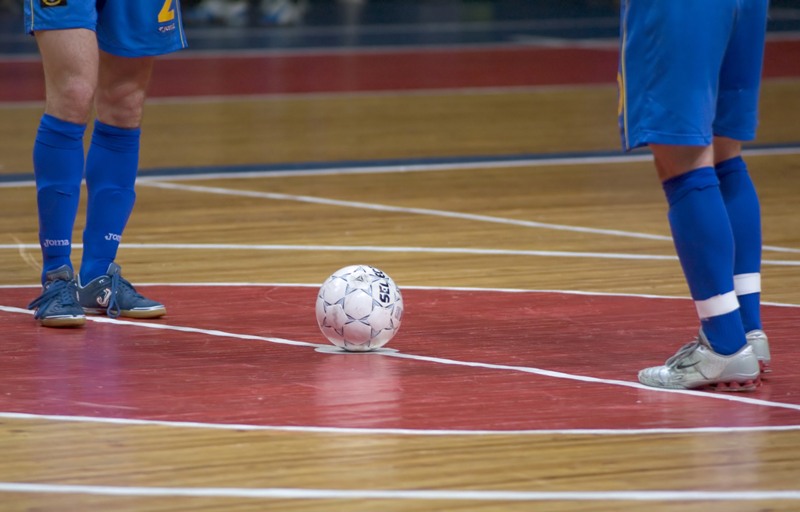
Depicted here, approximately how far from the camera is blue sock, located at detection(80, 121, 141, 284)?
4.54 m

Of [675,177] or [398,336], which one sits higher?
[675,177]

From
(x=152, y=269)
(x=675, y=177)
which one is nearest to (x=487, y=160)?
(x=152, y=269)

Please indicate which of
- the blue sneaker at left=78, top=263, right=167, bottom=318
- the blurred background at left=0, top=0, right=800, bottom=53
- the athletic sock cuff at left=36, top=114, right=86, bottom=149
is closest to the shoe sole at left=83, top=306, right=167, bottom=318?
the blue sneaker at left=78, top=263, right=167, bottom=318

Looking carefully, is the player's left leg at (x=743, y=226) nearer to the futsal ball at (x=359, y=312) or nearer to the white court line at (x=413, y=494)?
the futsal ball at (x=359, y=312)

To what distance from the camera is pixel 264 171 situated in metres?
7.57

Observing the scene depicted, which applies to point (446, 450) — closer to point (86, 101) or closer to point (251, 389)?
point (251, 389)

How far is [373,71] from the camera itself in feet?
41.3

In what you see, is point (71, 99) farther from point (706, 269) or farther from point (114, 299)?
point (706, 269)

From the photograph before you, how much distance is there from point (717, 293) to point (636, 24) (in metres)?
0.63

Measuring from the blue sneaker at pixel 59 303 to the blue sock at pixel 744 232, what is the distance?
174 cm

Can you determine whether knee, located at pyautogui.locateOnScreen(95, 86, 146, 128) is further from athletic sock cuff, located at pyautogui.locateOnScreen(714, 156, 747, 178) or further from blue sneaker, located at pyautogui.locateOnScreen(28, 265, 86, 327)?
athletic sock cuff, located at pyautogui.locateOnScreen(714, 156, 747, 178)

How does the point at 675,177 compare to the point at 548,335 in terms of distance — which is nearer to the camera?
the point at 675,177

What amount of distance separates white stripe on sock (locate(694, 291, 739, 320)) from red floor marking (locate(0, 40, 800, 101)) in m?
A: 7.75

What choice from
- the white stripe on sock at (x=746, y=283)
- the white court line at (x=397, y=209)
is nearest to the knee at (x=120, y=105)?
the white stripe on sock at (x=746, y=283)
